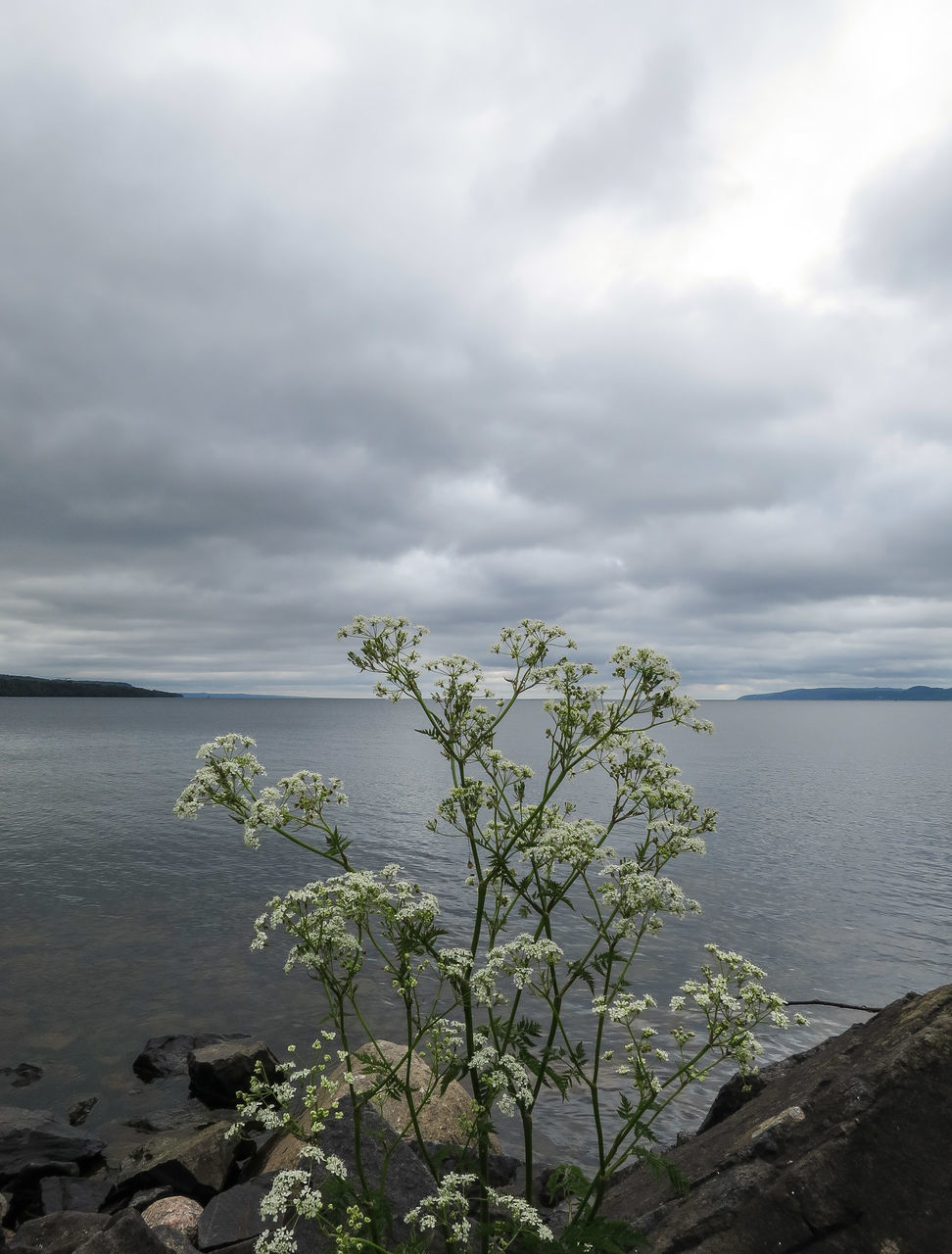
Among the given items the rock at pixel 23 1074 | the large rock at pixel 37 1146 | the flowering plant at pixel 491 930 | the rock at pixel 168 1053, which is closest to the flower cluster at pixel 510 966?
the flowering plant at pixel 491 930

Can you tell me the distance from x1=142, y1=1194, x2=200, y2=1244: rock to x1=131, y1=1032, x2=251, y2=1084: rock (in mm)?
6819

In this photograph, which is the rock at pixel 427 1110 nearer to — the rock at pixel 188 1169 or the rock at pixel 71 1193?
the rock at pixel 188 1169

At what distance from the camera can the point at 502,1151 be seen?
14.1 metres

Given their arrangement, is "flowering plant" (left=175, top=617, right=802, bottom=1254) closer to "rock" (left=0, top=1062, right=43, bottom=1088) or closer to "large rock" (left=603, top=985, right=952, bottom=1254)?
"large rock" (left=603, top=985, right=952, bottom=1254)

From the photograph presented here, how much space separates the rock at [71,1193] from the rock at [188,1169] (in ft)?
0.96

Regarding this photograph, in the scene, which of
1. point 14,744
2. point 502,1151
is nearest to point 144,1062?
point 502,1151

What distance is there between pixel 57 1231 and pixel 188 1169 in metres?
2.37

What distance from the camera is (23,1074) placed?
1769cm

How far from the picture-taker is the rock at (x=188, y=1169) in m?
12.2

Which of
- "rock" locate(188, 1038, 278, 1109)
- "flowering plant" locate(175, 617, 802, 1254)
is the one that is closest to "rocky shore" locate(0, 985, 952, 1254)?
"flowering plant" locate(175, 617, 802, 1254)

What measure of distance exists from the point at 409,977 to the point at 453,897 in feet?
90.1

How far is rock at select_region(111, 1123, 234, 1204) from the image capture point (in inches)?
482

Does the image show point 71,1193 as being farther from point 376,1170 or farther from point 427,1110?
point 376,1170

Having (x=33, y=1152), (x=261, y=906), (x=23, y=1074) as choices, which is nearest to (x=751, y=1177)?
(x=33, y=1152)
